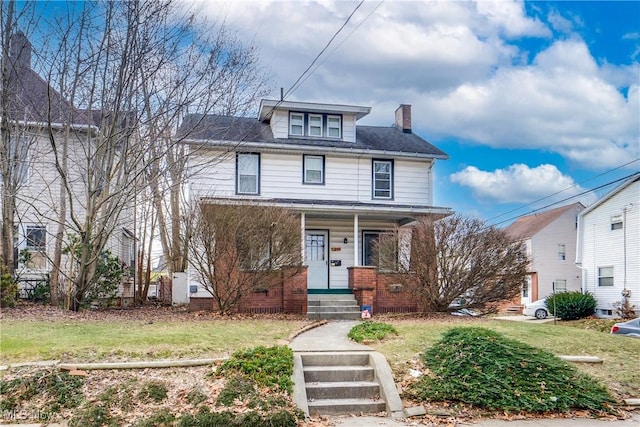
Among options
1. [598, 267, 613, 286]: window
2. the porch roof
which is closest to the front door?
the porch roof

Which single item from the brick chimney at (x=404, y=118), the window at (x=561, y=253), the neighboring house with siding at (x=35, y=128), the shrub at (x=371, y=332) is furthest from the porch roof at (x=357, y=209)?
the window at (x=561, y=253)

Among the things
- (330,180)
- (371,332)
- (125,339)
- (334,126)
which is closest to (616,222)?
(334,126)

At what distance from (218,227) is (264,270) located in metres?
1.69

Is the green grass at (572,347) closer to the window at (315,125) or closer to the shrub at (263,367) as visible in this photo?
the shrub at (263,367)

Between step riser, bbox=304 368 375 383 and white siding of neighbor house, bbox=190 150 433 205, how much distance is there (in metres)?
10.8

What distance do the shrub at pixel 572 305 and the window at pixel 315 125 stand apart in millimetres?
14481

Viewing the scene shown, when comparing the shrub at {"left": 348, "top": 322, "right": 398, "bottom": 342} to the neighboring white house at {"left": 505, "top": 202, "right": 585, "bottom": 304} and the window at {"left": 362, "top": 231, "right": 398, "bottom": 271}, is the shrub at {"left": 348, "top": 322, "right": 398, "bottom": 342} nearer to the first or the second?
the window at {"left": 362, "top": 231, "right": 398, "bottom": 271}

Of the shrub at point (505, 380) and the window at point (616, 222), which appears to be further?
the window at point (616, 222)

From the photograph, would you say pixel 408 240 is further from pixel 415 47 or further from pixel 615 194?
pixel 615 194

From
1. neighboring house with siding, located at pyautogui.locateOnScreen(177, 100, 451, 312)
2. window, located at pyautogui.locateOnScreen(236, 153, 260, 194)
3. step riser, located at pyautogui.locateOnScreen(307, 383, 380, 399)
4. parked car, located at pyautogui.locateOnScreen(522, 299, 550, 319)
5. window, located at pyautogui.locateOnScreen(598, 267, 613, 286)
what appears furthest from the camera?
parked car, located at pyautogui.locateOnScreen(522, 299, 550, 319)

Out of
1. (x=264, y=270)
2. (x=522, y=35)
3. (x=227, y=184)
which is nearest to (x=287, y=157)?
(x=227, y=184)

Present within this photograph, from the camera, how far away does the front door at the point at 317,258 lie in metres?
18.0

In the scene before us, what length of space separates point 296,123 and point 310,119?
565mm

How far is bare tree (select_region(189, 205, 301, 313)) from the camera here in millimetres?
13398
